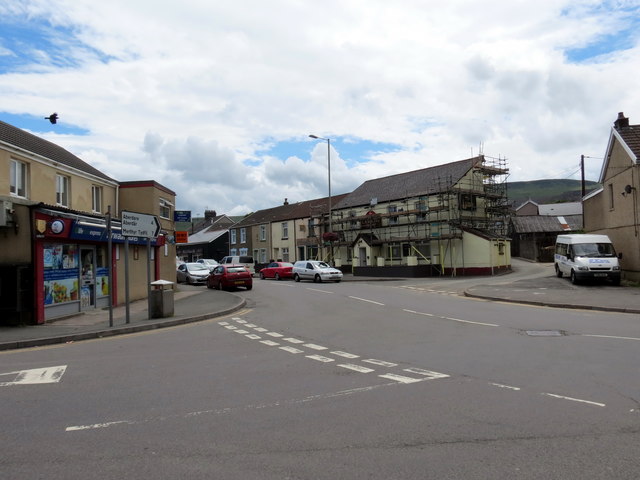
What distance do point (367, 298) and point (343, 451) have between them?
1646 centimetres

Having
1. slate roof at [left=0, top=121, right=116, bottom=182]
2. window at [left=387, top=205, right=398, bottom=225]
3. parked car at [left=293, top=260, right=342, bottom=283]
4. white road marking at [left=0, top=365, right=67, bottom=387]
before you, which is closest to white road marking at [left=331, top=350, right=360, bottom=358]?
white road marking at [left=0, top=365, right=67, bottom=387]

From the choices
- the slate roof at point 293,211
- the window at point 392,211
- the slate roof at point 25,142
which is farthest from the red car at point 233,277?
the slate roof at point 293,211

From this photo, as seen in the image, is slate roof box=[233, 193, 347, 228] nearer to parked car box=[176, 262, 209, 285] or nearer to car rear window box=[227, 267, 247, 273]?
parked car box=[176, 262, 209, 285]

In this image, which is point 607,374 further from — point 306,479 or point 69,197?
point 69,197

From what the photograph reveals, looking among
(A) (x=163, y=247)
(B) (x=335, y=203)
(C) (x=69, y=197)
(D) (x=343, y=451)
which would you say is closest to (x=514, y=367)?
(D) (x=343, y=451)

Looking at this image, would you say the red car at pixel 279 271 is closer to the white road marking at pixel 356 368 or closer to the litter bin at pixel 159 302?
the litter bin at pixel 159 302

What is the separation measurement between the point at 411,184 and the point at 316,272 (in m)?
14.6

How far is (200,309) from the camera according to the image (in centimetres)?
1708

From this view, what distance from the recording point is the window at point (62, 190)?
18.5 metres

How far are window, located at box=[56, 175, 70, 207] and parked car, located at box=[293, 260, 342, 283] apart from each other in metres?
18.0

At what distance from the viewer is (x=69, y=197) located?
750 inches

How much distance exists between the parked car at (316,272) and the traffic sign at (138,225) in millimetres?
20290

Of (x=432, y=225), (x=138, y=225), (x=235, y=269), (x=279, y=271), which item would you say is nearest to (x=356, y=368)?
(x=138, y=225)

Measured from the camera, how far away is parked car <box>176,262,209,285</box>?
34.7 metres
